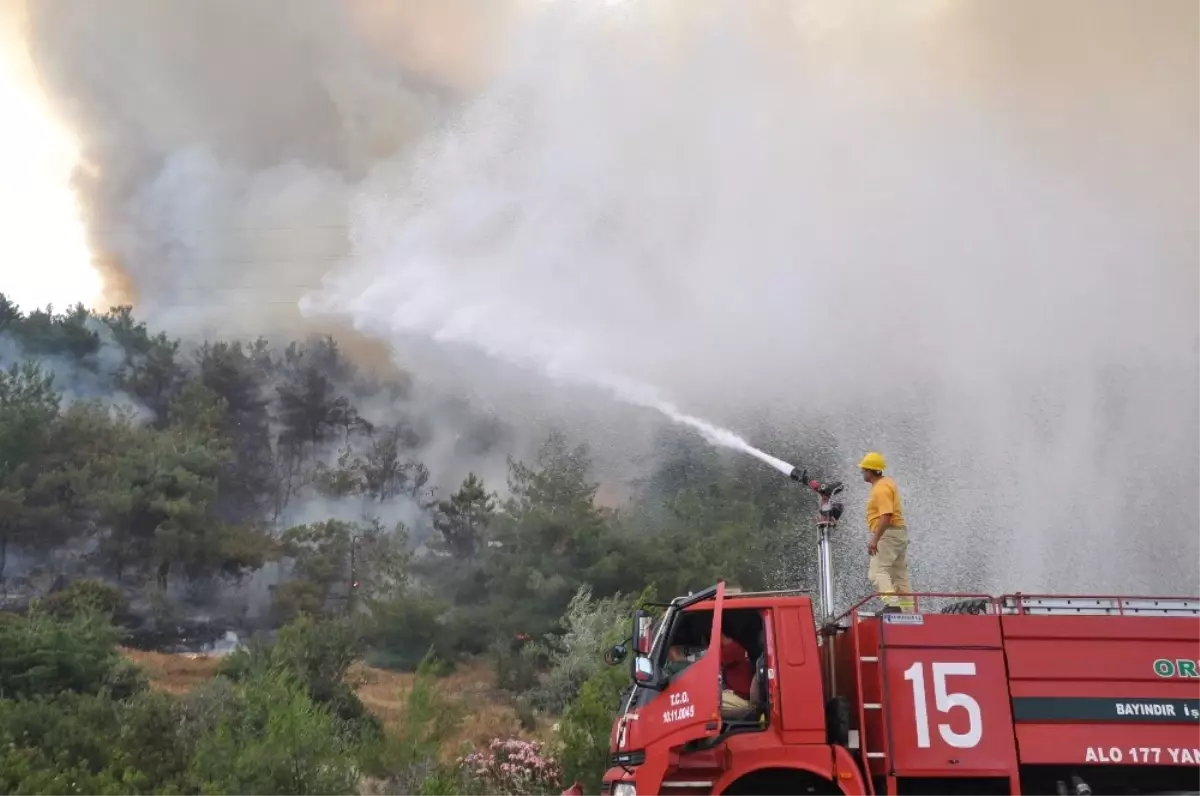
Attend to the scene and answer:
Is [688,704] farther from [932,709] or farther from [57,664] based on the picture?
[57,664]

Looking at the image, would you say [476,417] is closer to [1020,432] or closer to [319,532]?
[319,532]

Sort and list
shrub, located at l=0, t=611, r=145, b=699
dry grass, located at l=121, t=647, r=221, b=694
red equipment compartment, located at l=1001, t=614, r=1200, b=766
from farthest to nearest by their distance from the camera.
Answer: dry grass, located at l=121, t=647, r=221, b=694 < shrub, located at l=0, t=611, r=145, b=699 < red equipment compartment, located at l=1001, t=614, r=1200, b=766

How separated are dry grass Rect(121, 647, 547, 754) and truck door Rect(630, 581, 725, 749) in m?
13.1

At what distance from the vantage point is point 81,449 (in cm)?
3744

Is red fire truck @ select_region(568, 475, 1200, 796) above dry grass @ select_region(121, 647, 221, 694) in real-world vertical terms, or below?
below

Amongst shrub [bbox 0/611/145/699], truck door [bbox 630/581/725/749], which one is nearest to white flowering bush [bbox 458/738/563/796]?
truck door [bbox 630/581/725/749]

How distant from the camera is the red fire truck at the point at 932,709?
820cm

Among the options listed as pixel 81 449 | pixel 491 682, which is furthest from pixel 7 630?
pixel 81 449

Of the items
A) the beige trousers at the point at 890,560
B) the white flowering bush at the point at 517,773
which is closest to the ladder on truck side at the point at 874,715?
the beige trousers at the point at 890,560

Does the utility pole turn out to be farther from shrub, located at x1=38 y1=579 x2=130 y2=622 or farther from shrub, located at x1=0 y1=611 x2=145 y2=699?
shrub, located at x1=0 y1=611 x2=145 y2=699

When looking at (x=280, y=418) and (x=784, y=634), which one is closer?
(x=784, y=634)

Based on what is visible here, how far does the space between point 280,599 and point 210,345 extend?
53.0 feet

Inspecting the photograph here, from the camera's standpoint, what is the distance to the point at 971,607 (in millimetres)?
9070

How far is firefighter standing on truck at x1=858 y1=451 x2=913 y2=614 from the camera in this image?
10.5m
